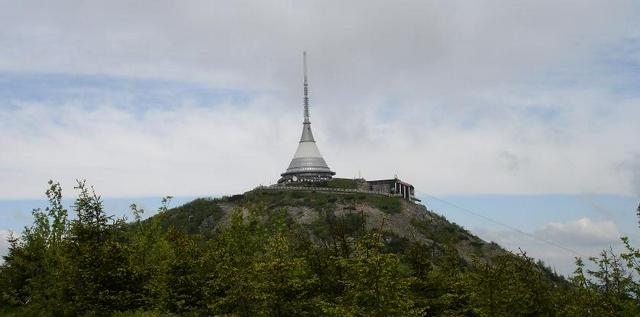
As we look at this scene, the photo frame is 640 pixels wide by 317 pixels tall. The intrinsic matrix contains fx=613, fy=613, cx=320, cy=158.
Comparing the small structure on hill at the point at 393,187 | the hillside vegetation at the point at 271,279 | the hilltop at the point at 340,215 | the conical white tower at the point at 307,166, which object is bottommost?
the hillside vegetation at the point at 271,279

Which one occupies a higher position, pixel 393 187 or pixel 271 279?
pixel 393 187

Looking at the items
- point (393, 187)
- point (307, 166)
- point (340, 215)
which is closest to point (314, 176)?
point (307, 166)

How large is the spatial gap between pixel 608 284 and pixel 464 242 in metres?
106

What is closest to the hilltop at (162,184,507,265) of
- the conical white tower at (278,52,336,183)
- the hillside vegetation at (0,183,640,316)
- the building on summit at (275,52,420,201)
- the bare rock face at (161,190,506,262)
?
the bare rock face at (161,190,506,262)

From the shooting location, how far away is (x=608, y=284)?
25906mm

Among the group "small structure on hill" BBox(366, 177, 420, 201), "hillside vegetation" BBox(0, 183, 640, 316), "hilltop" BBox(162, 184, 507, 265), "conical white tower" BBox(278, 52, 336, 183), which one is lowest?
"hillside vegetation" BBox(0, 183, 640, 316)

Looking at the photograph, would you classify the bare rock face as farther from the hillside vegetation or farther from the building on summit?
the hillside vegetation

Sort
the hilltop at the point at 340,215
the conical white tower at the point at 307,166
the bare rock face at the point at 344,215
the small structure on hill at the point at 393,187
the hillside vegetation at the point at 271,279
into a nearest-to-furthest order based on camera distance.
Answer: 1. the hillside vegetation at the point at 271,279
2. the hilltop at the point at 340,215
3. the bare rock face at the point at 344,215
4. the small structure on hill at the point at 393,187
5. the conical white tower at the point at 307,166

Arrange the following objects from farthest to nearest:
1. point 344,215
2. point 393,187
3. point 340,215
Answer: point 393,187 → point 340,215 → point 344,215

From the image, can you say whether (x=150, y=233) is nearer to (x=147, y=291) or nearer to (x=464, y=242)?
(x=147, y=291)

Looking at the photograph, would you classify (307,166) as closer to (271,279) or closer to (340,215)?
(340,215)

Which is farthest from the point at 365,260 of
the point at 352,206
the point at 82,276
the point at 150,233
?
the point at 352,206

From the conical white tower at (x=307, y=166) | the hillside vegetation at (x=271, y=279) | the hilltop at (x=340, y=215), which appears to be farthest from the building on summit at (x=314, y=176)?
the hillside vegetation at (x=271, y=279)

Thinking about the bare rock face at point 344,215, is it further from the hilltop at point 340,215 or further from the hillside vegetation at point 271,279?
the hillside vegetation at point 271,279
